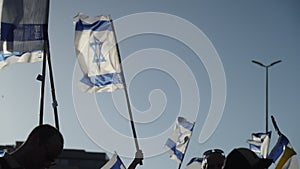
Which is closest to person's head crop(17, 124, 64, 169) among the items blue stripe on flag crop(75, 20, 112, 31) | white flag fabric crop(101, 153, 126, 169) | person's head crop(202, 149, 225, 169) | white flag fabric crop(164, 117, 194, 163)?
person's head crop(202, 149, 225, 169)

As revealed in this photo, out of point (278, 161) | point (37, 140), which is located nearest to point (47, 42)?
point (278, 161)

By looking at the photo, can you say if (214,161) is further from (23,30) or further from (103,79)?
(103,79)

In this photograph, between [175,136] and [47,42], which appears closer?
[47,42]

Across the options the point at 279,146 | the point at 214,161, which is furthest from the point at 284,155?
the point at 214,161

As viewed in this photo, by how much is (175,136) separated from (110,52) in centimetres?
642

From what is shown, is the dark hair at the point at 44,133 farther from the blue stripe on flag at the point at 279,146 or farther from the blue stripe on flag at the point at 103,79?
the blue stripe on flag at the point at 103,79

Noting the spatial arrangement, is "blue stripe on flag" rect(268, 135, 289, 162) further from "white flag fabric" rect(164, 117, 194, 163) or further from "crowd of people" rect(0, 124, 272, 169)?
"crowd of people" rect(0, 124, 272, 169)

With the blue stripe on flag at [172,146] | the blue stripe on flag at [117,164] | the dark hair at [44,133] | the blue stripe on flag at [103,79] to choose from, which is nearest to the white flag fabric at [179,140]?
the blue stripe on flag at [172,146]

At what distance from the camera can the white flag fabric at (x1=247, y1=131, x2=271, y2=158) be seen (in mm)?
19047

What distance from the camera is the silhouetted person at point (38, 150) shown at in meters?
4.64

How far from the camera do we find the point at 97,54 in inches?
683

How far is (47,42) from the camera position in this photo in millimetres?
13719

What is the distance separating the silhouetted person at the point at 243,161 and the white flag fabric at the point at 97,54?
38.3ft

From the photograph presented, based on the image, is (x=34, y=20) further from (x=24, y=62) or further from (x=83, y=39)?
(x=83, y=39)
